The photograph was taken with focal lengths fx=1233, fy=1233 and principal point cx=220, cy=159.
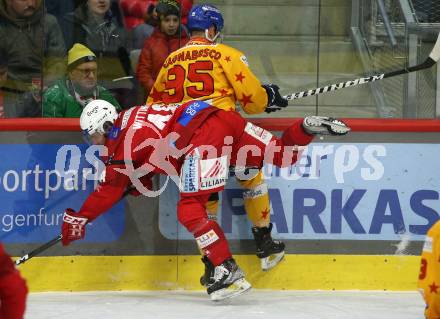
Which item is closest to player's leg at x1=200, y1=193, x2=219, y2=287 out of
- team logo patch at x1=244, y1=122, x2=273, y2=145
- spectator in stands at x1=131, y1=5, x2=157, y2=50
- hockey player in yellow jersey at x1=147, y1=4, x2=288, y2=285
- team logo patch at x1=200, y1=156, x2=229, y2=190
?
hockey player in yellow jersey at x1=147, y1=4, x2=288, y2=285

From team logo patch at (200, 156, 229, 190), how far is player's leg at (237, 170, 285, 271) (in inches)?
10.7

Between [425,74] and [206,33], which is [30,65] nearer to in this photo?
[206,33]

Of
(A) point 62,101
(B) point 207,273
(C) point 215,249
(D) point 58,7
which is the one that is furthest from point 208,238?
(D) point 58,7

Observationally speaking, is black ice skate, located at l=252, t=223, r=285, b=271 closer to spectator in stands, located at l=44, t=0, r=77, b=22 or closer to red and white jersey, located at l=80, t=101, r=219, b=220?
red and white jersey, located at l=80, t=101, r=219, b=220

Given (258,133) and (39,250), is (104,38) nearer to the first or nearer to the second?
(258,133)

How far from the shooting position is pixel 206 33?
594 cm

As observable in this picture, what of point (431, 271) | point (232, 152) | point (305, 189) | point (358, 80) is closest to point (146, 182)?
point (232, 152)

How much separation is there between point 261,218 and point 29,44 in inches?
56.5

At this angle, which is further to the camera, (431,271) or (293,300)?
(293,300)

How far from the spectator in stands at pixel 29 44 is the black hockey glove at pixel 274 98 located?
105 cm

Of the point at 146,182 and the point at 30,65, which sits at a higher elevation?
the point at 30,65

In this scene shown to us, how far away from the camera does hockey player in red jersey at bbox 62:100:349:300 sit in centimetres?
557

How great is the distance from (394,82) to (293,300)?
123cm

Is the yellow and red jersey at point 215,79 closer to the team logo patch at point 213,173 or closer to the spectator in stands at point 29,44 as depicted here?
the team logo patch at point 213,173
